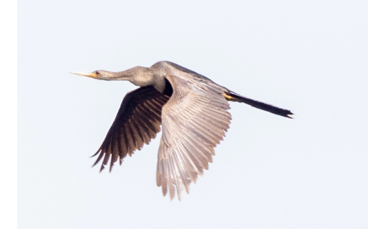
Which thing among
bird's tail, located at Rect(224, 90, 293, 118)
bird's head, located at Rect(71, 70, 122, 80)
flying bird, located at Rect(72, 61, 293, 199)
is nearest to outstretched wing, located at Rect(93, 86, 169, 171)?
flying bird, located at Rect(72, 61, 293, 199)

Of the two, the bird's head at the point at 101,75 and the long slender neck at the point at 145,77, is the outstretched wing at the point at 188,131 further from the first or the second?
the bird's head at the point at 101,75

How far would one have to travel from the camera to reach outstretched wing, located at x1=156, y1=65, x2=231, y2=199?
41.5 feet

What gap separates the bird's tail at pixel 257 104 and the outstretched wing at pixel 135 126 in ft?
6.12

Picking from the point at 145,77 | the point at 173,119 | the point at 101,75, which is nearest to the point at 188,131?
the point at 173,119

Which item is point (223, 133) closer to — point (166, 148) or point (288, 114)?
point (166, 148)

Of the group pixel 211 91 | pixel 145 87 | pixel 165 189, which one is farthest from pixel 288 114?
pixel 165 189

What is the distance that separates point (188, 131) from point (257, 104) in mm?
2574

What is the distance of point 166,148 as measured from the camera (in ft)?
42.6

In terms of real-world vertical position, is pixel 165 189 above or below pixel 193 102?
below

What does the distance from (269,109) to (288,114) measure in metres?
0.38

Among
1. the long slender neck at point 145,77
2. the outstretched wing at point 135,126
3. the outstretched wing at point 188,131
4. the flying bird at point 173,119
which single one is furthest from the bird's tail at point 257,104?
the outstretched wing at point 135,126

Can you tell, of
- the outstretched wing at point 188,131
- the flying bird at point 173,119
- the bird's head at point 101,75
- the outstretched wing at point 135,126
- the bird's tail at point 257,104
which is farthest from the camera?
the outstretched wing at point 135,126

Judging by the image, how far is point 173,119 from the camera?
13469 mm

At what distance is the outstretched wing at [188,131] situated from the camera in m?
12.7
